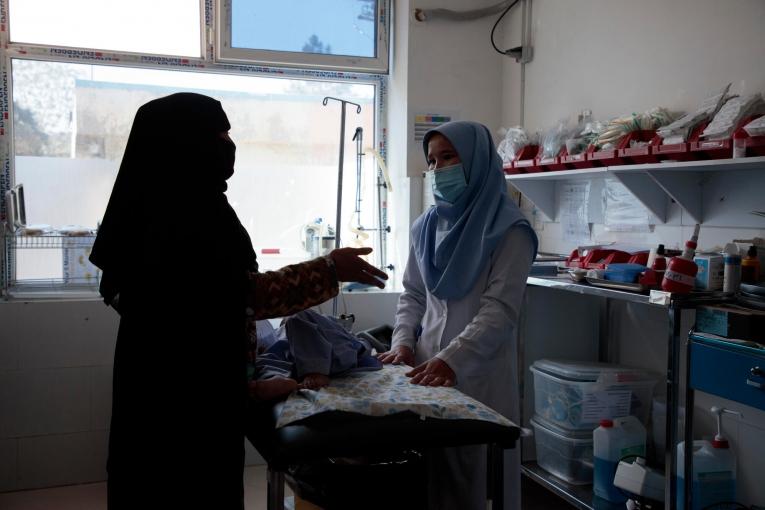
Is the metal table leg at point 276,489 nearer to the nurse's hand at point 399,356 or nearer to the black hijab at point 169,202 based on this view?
the black hijab at point 169,202

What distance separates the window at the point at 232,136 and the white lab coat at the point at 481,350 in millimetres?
1813

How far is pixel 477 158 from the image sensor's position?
6.54 ft

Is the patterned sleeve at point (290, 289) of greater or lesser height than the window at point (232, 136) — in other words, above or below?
below

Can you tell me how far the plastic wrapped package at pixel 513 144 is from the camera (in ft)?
10.2

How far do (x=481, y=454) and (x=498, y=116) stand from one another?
7.76ft

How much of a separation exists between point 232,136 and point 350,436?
8.99ft

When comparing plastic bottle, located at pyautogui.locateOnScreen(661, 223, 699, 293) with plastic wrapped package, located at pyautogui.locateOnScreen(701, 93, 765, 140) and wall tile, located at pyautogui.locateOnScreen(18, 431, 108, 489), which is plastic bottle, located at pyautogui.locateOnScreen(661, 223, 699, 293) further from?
wall tile, located at pyautogui.locateOnScreen(18, 431, 108, 489)

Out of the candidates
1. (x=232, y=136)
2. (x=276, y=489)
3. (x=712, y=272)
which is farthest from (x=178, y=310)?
(x=232, y=136)

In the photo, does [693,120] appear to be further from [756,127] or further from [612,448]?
[612,448]

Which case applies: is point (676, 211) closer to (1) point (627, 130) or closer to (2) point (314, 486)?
(1) point (627, 130)

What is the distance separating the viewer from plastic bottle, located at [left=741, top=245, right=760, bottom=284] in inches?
82.4

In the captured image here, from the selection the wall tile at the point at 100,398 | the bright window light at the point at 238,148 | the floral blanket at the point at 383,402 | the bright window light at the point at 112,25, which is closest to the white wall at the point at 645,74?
the bright window light at the point at 238,148

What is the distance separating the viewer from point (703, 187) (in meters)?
2.44

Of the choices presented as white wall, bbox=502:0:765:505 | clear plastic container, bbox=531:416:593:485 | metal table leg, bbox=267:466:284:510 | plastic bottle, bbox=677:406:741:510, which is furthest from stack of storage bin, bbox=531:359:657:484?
metal table leg, bbox=267:466:284:510
